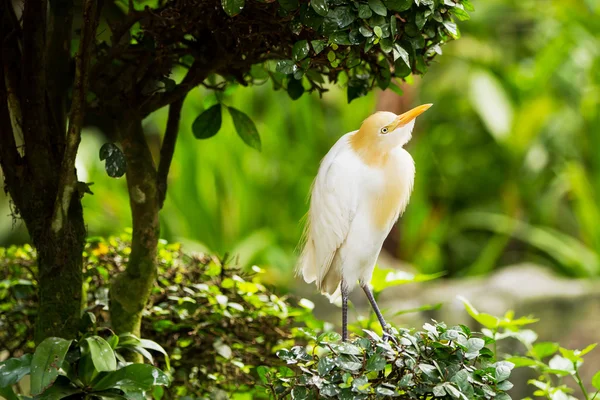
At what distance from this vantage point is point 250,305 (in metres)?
1.85

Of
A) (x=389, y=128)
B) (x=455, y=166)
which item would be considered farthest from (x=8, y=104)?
(x=455, y=166)

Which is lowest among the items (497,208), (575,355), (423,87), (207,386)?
(207,386)

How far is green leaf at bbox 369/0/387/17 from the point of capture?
1216 millimetres

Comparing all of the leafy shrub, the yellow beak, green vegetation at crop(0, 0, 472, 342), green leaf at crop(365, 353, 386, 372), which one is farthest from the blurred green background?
green leaf at crop(365, 353, 386, 372)

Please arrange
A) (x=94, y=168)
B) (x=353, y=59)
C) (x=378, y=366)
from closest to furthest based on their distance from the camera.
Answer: (x=378, y=366)
(x=353, y=59)
(x=94, y=168)

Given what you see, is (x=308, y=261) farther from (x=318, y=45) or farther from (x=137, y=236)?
(x=318, y=45)

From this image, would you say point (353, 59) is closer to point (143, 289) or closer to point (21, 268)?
point (143, 289)

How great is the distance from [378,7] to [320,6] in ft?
0.32

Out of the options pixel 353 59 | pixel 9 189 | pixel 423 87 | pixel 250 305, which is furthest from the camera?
pixel 423 87

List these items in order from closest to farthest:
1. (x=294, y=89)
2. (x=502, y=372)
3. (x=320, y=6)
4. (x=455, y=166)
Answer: (x=320, y=6), (x=502, y=372), (x=294, y=89), (x=455, y=166)

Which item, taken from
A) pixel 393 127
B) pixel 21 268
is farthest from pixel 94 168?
pixel 393 127

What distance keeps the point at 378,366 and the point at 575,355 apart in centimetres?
64

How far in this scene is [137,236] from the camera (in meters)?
1.64

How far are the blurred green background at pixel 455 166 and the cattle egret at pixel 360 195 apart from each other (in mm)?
2473
